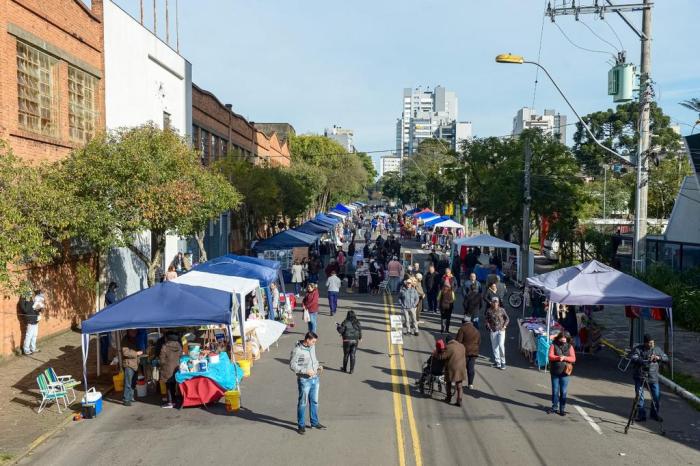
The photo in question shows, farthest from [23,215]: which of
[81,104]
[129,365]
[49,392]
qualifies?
[81,104]

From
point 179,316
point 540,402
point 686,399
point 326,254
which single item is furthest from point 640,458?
point 326,254

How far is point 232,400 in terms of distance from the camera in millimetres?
12117

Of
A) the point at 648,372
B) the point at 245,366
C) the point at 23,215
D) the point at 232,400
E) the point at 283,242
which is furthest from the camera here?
the point at 283,242

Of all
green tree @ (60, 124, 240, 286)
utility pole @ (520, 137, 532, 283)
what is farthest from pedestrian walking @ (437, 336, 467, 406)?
utility pole @ (520, 137, 532, 283)

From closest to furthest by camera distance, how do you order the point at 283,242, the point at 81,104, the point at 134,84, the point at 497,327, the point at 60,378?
1. the point at 60,378
2. the point at 497,327
3. the point at 81,104
4. the point at 134,84
5. the point at 283,242

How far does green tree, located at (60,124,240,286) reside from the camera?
665 inches

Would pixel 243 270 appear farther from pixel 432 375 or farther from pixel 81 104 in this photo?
pixel 81 104

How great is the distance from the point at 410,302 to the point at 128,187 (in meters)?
7.93

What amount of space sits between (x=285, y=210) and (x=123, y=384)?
99.7 ft

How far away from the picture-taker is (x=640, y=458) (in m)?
9.83

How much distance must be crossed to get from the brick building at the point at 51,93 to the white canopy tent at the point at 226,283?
4258 mm

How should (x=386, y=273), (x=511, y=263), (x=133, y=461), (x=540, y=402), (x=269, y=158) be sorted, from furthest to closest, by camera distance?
1. (x=269, y=158)
2. (x=511, y=263)
3. (x=386, y=273)
4. (x=540, y=402)
5. (x=133, y=461)

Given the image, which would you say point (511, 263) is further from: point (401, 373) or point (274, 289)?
point (401, 373)

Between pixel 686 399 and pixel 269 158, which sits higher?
pixel 269 158
